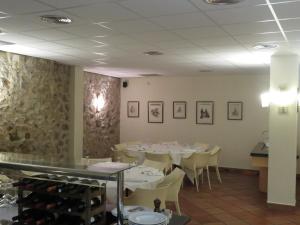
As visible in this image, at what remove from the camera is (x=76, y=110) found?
675cm

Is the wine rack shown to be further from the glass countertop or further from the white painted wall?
the white painted wall

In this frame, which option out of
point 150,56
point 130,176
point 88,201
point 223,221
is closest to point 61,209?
point 88,201

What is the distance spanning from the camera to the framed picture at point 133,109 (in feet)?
29.7

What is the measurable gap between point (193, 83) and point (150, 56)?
127 inches

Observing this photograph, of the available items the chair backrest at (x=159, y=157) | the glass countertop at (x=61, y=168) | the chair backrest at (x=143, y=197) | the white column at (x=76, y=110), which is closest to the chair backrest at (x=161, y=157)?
the chair backrest at (x=159, y=157)

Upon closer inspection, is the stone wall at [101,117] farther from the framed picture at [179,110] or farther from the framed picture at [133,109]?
the framed picture at [179,110]

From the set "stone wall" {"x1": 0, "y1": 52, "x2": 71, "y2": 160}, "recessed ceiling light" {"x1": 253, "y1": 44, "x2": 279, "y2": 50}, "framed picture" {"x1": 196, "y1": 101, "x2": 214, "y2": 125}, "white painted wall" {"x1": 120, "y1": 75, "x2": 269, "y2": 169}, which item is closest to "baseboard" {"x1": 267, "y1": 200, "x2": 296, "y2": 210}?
"recessed ceiling light" {"x1": 253, "y1": 44, "x2": 279, "y2": 50}

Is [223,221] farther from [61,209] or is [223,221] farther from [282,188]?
[61,209]

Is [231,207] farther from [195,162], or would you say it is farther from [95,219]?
[95,219]

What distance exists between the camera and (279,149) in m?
5.02

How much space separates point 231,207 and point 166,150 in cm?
193

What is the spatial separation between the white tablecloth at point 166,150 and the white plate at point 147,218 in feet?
14.4

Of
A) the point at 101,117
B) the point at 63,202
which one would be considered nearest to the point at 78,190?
the point at 63,202

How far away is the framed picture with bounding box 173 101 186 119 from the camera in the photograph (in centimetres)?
851
